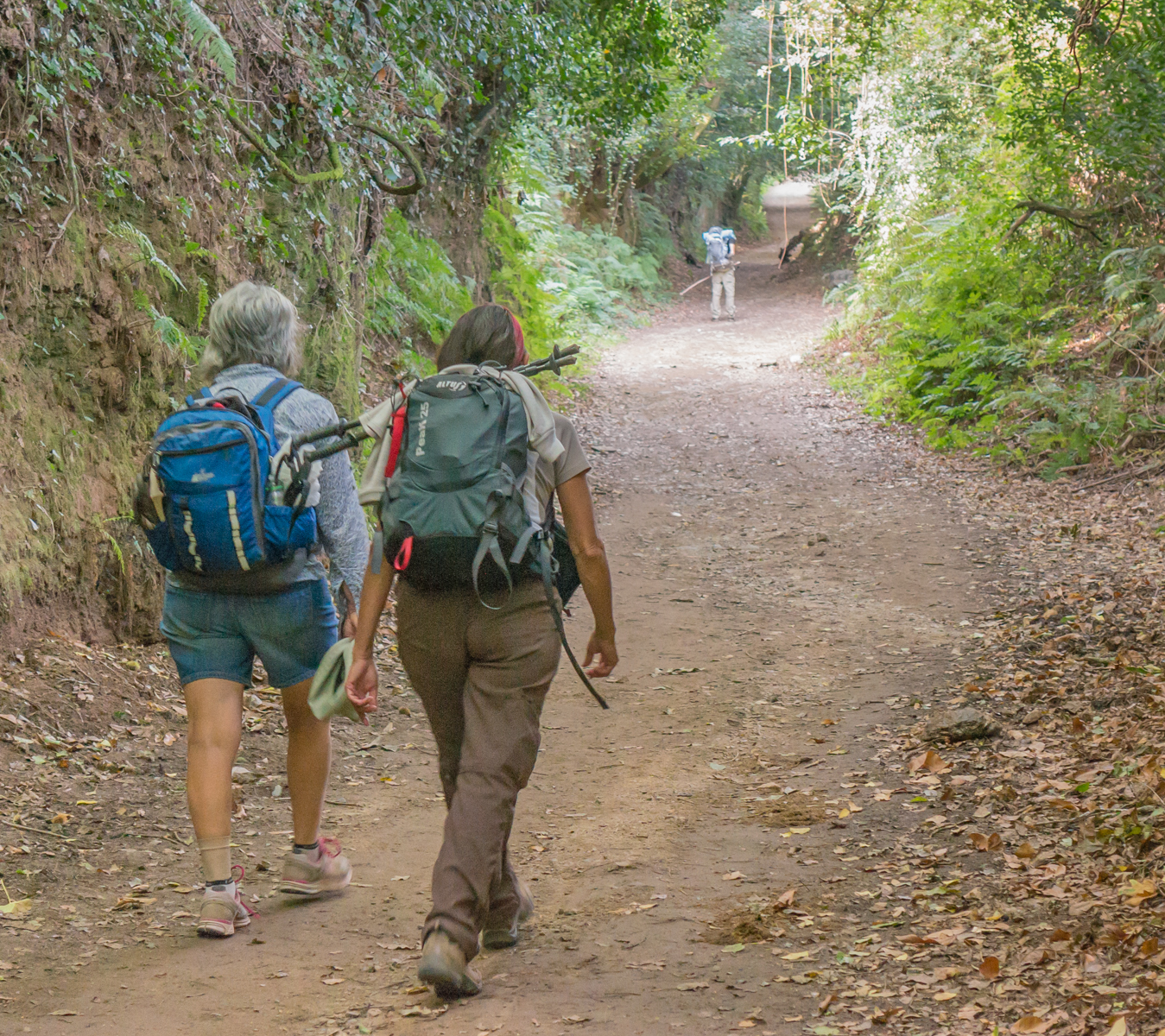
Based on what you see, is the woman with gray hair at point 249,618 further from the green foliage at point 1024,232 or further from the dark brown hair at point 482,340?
the green foliage at point 1024,232

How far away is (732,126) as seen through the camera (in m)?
33.5

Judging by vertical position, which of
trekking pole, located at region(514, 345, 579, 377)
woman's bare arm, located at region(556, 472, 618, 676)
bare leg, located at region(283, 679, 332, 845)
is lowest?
bare leg, located at region(283, 679, 332, 845)

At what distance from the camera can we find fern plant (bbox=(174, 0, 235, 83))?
251 inches

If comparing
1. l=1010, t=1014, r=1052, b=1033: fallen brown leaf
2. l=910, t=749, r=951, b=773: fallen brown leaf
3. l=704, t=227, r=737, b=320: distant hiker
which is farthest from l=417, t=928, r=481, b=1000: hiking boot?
l=704, t=227, r=737, b=320: distant hiker

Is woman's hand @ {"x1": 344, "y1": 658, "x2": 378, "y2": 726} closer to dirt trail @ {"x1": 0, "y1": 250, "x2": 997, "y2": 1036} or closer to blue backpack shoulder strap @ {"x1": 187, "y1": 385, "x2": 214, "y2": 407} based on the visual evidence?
dirt trail @ {"x1": 0, "y1": 250, "x2": 997, "y2": 1036}

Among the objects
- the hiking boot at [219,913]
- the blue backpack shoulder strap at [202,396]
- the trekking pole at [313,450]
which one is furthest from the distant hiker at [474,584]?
the hiking boot at [219,913]

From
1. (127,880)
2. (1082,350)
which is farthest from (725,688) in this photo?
(1082,350)

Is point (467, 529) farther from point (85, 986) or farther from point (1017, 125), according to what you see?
point (1017, 125)

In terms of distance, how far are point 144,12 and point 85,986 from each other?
5.15 meters

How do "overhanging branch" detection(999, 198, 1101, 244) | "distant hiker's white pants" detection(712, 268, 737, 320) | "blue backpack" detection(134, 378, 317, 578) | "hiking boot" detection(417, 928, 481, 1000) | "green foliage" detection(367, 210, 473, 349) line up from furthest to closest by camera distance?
"distant hiker's white pants" detection(712, 268, 737, 320) < "overhanging branch" detection(999, 198, 1101, 244) < "green foliage" detection(367, 210, 473, 349) < "blue backpack" detection(134, 378, 317, 578) < "hiking boot" detection(417, 928, 481, 1000)

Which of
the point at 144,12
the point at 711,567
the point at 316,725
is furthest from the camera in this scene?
the point at 711,567

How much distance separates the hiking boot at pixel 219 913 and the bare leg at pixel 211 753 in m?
0.06

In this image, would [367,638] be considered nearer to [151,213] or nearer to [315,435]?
[315,435]

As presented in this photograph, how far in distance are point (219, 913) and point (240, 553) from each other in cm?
123
